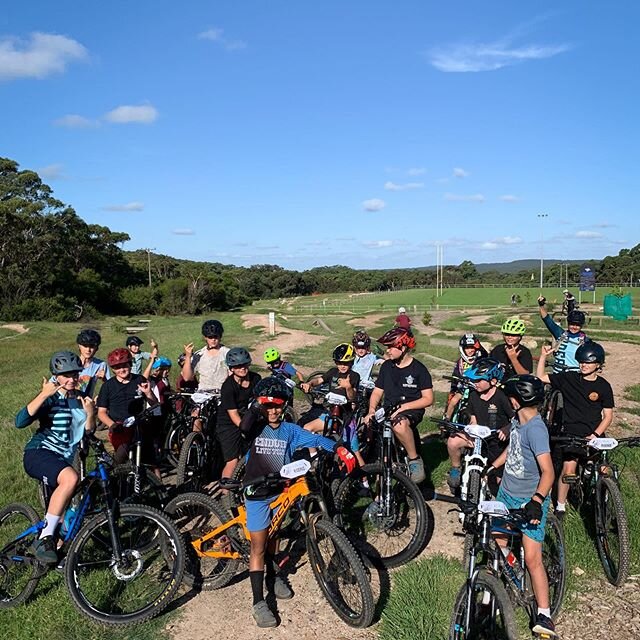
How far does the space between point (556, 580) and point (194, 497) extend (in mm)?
2989

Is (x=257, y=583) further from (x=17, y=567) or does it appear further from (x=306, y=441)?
(x=17, y=567)

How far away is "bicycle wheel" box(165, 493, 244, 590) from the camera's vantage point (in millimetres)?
4719

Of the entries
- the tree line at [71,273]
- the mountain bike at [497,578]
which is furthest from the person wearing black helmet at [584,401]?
the tree line at [71,273]

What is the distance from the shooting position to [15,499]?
264 inches

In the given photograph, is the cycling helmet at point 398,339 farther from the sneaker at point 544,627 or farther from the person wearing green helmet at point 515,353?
the sneaker at point 544,627

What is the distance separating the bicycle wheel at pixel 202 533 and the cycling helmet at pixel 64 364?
1441mm

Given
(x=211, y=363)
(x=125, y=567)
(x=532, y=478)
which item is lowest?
(x=125, y=567)

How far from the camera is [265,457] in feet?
14.4

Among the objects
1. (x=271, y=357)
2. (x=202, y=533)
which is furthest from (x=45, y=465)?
(x=271, y=357)

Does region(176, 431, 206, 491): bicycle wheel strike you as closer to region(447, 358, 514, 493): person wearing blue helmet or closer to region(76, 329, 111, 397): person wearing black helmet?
region(76, 329, 111, 397): person wearing black helmet

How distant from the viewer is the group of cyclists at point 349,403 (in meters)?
4.08

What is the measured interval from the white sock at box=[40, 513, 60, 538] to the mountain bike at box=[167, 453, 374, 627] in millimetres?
918

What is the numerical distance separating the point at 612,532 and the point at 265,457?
10.0 feet

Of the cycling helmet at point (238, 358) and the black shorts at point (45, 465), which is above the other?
the cycling helmet at point (238, 358)
